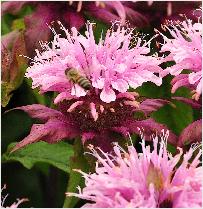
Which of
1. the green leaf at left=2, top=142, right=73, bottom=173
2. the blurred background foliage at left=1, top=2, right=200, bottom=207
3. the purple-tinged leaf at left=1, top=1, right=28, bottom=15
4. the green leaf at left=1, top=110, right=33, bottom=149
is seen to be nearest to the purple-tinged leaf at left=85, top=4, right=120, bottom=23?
the blurred background foliage at left=1, top=2, right=200, bottom=207

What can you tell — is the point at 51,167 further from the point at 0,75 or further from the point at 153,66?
the point at 153,66

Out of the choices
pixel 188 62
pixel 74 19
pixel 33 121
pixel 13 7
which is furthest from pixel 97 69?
pixel 33 121

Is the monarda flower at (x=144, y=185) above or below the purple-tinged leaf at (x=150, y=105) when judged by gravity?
below

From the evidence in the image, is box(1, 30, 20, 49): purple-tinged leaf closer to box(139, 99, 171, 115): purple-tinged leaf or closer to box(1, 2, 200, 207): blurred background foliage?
box(1, 2, 200, 207): blurred background foliage

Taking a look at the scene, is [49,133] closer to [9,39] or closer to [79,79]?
[79,79]

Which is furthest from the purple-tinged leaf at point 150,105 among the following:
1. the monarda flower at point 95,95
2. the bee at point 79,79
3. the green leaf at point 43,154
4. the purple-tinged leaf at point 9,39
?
the purple-tinged leaf at point 9,39

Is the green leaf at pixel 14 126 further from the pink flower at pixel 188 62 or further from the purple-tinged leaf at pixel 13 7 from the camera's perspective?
the pink flower at pixel 188 62
